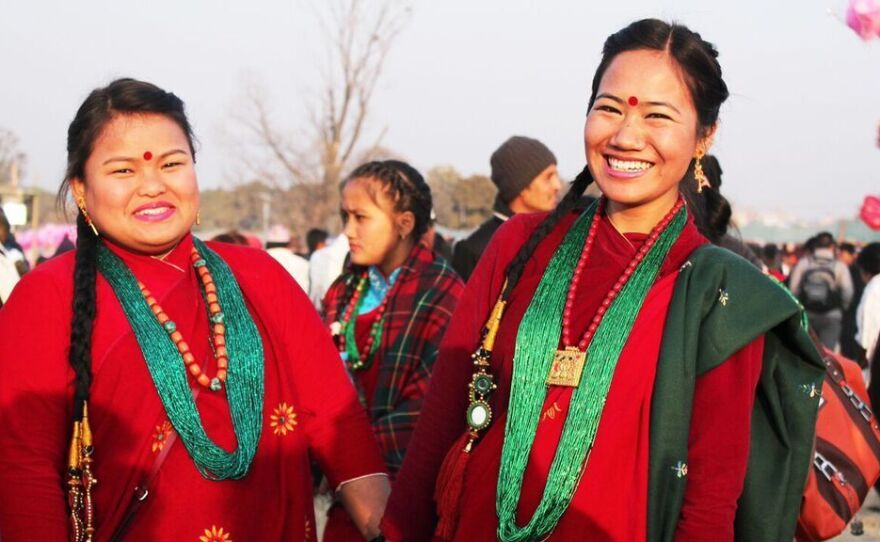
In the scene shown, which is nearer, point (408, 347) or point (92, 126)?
point (92, 126)

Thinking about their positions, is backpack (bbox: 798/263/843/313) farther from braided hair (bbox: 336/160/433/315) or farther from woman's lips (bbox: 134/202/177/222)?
woman's lips (bbox: 134/202/177/222)

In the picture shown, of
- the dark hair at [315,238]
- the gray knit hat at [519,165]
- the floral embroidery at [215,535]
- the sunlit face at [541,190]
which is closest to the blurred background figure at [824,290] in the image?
the dark hair at [315,238]

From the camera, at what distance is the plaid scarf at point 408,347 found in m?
4.13

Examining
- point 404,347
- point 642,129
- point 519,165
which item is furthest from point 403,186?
point 642,129

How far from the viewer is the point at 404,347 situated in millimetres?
4250

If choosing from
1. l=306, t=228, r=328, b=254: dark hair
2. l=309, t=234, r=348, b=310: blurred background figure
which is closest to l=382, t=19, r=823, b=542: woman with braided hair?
l=309, t=234, r=348, b=310: blurred background figure

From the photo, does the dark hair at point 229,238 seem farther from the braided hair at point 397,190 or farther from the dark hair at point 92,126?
the dark hair at point 92,126

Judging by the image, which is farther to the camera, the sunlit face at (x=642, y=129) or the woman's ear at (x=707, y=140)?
the woman's ear at (x=707, y=140)

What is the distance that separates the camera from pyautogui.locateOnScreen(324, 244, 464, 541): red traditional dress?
4.13 meters

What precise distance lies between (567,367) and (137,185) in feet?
3.91

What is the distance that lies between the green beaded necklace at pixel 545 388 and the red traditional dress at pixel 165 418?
0.72 m

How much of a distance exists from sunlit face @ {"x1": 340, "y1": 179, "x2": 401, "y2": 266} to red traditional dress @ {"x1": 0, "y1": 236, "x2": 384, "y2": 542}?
1.36 metres

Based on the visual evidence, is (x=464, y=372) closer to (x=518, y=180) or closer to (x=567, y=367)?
(x=567, y=367)

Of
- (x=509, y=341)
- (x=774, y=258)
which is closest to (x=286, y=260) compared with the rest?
(x=509, y=341)
